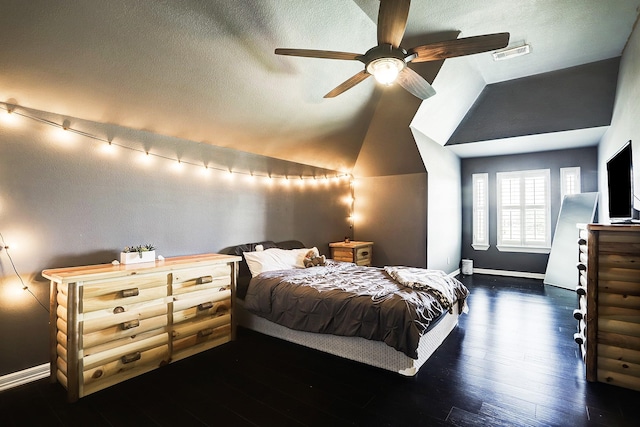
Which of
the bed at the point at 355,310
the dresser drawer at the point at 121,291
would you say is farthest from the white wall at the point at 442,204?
the dresser drawer at the point at 121,291

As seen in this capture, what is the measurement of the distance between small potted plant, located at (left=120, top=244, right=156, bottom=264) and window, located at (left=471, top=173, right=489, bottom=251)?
654 centimetres

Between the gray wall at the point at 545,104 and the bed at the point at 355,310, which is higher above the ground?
the gray wall at the point at 545,104

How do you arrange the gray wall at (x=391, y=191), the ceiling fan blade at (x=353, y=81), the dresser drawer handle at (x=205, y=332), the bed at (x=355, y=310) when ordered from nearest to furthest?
the bed at (x=355, y=310), the ceiling fan blade at (x=353, y=81), the dresser drawer handle at (x=205, y=332), the gray wall at (x=391, y=191)

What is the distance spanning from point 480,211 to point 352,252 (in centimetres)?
354

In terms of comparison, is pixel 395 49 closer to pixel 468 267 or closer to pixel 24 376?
pixel 24 376

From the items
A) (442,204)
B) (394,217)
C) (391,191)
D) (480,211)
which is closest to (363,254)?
(394,217)

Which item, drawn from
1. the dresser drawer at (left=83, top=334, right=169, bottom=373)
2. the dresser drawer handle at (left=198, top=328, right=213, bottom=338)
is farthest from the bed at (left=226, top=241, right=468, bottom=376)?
the dresser drawer at (left=83, top=334, right=169, bottom=373)

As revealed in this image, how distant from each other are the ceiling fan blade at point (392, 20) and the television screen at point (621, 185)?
7.61ft

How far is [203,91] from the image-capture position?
3.18 metres

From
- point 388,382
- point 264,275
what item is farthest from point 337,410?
point 264,275

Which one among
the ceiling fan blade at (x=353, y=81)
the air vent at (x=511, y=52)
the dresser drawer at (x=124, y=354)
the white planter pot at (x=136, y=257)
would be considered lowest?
the dresser drawer at (x=124, y=354)

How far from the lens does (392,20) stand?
7.05ft

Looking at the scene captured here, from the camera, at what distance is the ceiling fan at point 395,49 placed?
6.96 ft

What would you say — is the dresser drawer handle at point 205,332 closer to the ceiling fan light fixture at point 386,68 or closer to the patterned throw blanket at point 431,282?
the patterned throw blanket at point 431,282
